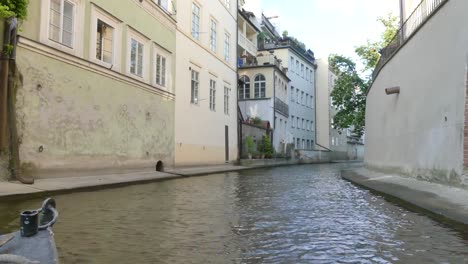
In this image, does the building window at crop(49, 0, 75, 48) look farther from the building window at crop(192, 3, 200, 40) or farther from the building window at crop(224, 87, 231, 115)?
the building window at crop(224, 87, 231, 115)

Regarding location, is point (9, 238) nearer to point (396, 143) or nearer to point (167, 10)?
point (396, 143)

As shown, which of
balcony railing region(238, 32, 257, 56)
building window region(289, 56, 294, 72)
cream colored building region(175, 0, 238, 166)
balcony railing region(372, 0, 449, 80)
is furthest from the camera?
building window region(289, 56, 294, 72)

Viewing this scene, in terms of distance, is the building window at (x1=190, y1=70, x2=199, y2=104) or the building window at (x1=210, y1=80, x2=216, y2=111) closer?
the building window at (x1=190, y1=70, x2=199, y2=104)

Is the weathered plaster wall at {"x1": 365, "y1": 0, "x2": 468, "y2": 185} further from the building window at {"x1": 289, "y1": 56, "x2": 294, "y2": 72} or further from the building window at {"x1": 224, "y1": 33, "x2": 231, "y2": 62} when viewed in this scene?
the building window at {"x1": 289, "y1": 56, "x2": 294, "y2": 72}

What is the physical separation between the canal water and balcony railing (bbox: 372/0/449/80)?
20.2 feet

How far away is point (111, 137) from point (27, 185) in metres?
5.99

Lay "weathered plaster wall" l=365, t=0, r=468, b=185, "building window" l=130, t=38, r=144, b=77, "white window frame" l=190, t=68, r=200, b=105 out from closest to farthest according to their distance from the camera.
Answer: "weathered plaster wall" l=365, t=0, r=468, b=185 < "building window" l=130, t=38, r=144, b=77 < "white window frame" l=190, t=68, r=200, b=105

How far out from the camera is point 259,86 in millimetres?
47000

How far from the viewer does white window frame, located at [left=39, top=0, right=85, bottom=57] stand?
1385cm

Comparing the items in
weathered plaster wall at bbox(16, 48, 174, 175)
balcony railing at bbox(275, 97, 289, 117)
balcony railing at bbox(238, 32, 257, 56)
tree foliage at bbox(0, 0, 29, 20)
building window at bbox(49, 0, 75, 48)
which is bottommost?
weathered plaster wall at bbox(16, 48, 174, 175)

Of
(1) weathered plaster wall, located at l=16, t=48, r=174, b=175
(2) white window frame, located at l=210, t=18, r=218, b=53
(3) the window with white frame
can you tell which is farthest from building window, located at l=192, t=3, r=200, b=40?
(1) weathered plaster wall, located at l=16, t=48, r=174, b=175

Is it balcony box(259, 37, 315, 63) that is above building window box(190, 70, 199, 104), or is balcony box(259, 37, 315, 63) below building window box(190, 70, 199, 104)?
above

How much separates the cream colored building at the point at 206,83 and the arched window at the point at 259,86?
11338mm

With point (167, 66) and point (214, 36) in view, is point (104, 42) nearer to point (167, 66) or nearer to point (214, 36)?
point (167, 66)
